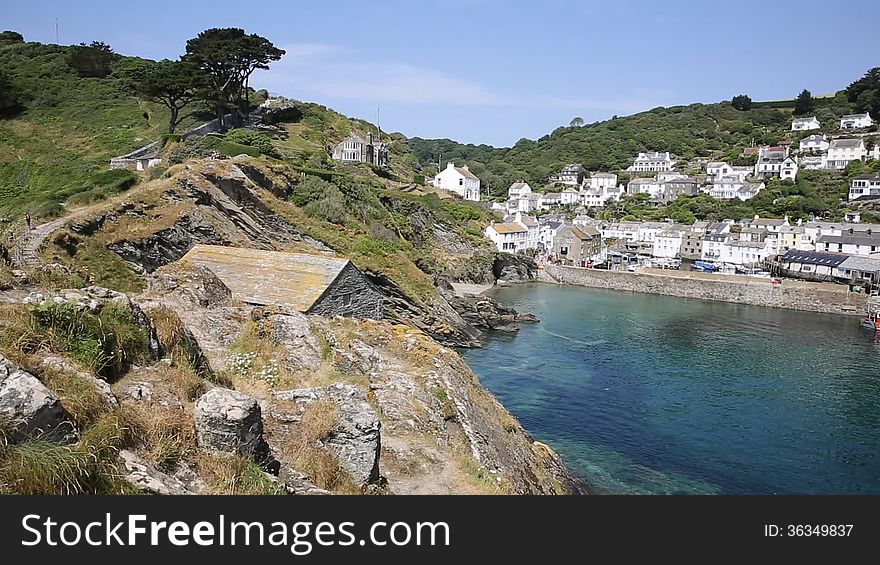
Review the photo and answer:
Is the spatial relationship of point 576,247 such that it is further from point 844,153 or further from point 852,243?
point 844,153

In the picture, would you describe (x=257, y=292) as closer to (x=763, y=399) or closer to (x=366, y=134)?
(x=763, y=399)

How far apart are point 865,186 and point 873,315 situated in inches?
2338

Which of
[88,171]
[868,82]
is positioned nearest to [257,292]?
[88,171]

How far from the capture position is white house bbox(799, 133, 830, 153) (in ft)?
421

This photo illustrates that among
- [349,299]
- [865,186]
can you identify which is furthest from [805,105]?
[349,299]

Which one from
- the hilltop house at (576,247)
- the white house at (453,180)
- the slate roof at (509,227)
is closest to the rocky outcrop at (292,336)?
the slate roof at (509,227)

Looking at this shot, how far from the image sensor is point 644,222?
106562 mm

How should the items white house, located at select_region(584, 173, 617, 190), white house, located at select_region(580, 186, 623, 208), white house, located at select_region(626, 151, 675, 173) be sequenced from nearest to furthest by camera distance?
white house, located at select_region(580, 186, 623, 208) → white house, located at select_region(584, 173, 617, 190) → white house, located at select_region(626, 151, 675, 173)

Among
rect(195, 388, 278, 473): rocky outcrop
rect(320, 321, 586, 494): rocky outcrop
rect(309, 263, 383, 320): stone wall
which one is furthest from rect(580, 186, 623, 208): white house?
rect(195, 388, 278, 473): rocky outcrop

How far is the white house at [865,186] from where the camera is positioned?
100 m

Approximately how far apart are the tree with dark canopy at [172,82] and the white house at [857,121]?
13947 centimetres

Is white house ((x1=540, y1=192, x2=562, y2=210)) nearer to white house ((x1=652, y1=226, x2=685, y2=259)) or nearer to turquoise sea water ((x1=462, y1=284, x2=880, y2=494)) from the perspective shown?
white house ((x1=652, y1=226, x2=685, y2=259))

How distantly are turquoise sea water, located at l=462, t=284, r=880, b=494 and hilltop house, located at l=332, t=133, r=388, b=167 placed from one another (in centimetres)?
2716

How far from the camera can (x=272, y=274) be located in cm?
1952
